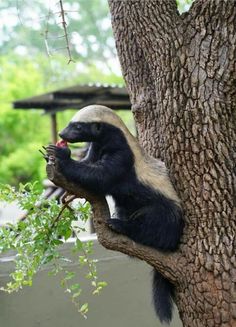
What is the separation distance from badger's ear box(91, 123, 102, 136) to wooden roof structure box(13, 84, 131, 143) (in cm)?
508

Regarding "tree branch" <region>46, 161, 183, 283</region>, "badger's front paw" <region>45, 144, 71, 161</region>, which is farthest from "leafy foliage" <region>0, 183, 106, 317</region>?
"badger's front paw" <region>45, 144, 71, 161</region>

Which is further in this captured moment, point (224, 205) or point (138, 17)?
point (138, 17)

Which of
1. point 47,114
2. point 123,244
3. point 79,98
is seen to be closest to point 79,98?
point 79,98

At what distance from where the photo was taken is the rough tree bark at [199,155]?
292 centimetres

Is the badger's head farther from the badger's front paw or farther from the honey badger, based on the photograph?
the badger's front paw

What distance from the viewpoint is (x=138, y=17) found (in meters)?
3.21

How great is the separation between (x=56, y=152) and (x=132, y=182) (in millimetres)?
449

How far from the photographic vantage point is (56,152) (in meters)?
2.91

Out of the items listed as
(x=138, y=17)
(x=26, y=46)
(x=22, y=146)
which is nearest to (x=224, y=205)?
(x=138, y=17)

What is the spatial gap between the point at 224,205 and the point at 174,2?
1.07 meters

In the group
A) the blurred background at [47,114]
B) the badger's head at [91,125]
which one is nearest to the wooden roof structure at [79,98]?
the blurred background at [47,114]

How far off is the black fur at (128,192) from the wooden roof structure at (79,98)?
5.09m

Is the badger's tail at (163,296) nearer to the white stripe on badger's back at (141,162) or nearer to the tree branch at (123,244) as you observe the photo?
the tree branch at (123,244)

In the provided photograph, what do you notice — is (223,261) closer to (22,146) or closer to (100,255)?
(100,255)
